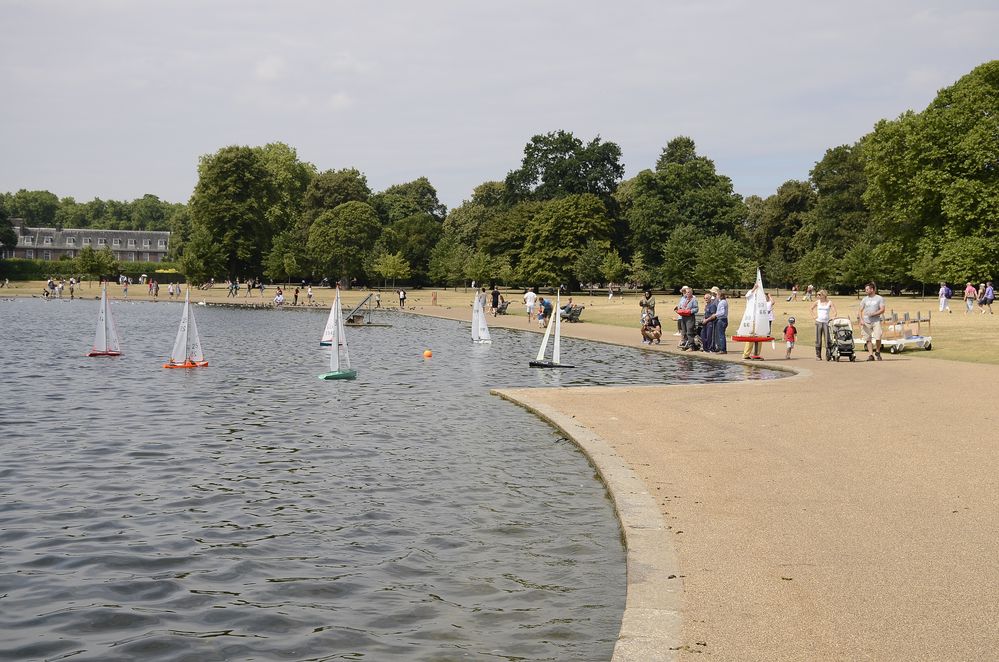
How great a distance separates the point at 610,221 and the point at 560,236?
25.4 ft

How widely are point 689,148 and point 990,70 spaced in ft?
166

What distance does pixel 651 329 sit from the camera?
35.6 metres

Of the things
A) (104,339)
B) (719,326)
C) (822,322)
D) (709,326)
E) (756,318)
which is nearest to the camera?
(822,322)

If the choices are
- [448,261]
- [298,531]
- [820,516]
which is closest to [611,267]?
[448,261]

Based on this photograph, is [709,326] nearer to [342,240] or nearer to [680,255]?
[680,255]

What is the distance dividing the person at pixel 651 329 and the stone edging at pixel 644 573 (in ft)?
76.6

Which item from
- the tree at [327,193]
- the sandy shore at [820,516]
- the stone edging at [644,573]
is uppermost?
the tree at [327,193]

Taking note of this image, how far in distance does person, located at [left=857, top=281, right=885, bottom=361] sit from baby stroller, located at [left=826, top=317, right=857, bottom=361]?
51cm

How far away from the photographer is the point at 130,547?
9117 millimetres

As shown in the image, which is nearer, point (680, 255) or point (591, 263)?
point (680, 255)

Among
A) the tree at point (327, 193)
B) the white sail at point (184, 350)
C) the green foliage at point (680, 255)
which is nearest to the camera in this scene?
the white sail at point (184, 350)

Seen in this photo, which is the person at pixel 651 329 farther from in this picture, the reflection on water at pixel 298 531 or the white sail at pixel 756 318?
the reflection on water at pixel 298 531

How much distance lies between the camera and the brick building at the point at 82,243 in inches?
7229

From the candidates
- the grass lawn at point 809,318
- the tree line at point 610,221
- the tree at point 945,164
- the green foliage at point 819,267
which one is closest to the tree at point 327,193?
the tree line at point 610,221
